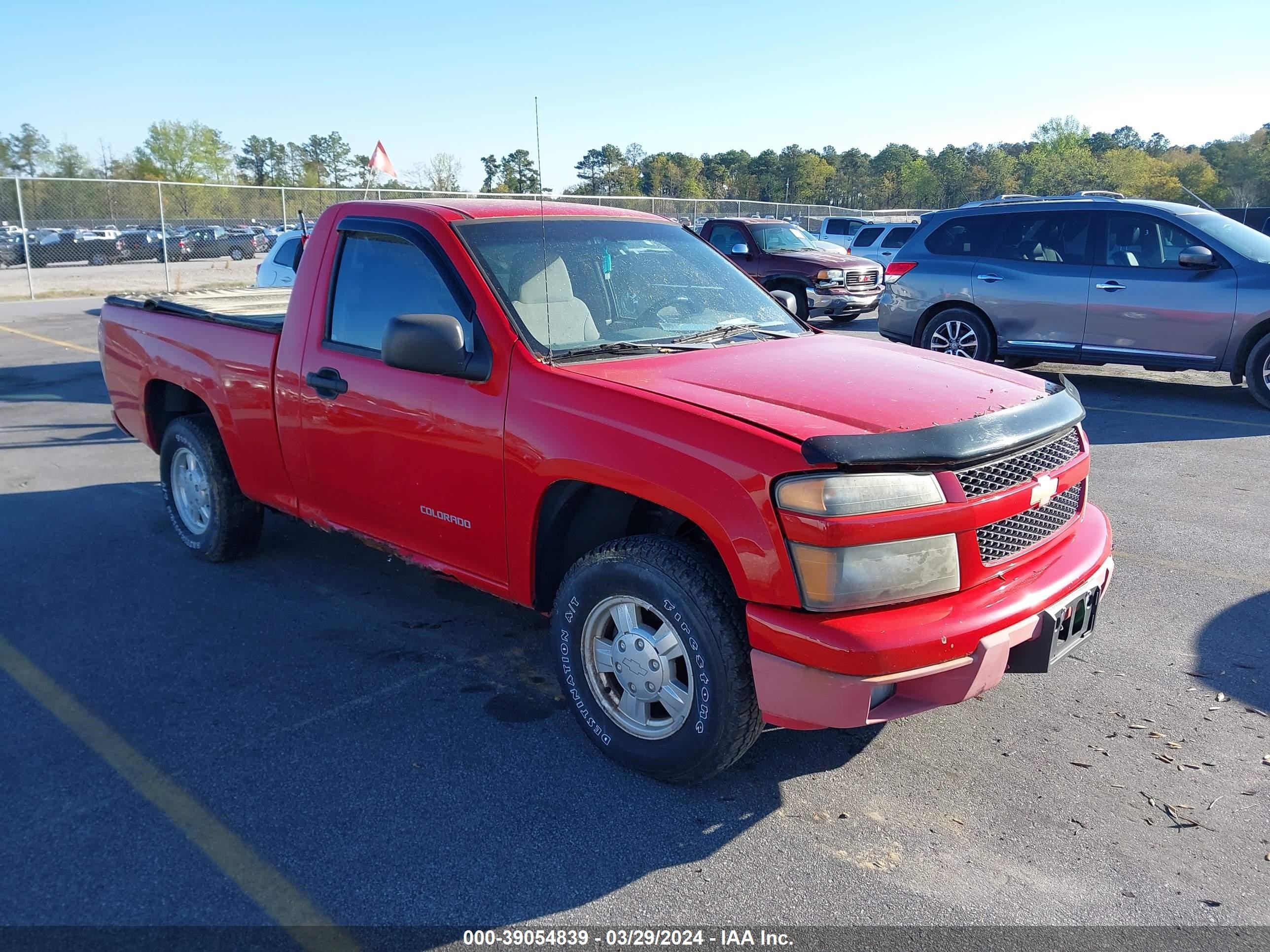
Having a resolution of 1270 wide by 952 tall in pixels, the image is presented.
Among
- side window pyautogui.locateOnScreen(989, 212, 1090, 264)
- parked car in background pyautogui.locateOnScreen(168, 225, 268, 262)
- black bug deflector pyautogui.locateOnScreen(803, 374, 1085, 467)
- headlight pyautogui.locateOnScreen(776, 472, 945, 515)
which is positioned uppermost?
parked car in background pyautogui.locateOnScreen(168, 225, 268, 262)

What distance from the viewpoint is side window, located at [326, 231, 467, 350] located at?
393 centimetres

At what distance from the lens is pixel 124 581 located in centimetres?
511

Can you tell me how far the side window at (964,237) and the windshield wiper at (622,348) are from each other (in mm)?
7729

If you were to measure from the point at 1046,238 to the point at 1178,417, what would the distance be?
2.35 metres

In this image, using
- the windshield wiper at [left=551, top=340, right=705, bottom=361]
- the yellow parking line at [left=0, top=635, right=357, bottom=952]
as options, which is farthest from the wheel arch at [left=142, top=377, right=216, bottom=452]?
the windshield wiper at [left=551, top=340, right=705, bottom=361]

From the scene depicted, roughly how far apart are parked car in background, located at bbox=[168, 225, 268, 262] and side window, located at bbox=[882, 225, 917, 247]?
20732 mm

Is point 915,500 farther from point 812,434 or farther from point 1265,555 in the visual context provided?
point 1265,555

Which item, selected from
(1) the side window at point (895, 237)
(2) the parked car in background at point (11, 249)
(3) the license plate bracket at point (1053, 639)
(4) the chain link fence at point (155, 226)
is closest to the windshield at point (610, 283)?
(3) the license plate bracket at point (1053, 639)

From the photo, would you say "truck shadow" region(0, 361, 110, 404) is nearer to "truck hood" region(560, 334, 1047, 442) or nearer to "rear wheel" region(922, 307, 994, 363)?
"truck hood" region(560, 334, 1047, 442)

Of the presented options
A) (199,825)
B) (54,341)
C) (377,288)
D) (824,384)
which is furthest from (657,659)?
(54,341)

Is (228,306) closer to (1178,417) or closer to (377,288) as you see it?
(377,288)

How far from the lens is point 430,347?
3.41 m

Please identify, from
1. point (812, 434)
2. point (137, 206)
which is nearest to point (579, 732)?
point (812, 434)

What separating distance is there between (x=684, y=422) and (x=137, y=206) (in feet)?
112
